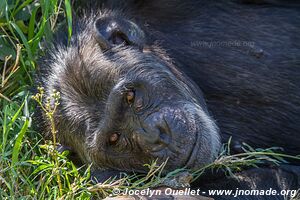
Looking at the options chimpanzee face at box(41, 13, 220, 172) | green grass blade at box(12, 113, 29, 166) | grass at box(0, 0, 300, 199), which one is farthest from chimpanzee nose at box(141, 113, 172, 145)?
green grass blade at box(12, 113, 29, 166)

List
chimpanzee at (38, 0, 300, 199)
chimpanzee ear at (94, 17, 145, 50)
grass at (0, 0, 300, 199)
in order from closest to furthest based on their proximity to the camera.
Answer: grass at (0, 0, 300, 199)
chimpanzee at (38, 0, 300, 199)
chimpanzee ear at (94, 17, 145, 50)

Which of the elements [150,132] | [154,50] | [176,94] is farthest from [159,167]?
[154,50]

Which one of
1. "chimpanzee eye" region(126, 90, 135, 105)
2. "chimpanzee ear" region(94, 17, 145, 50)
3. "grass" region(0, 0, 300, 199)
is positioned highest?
"chimpanzee ear" region(94, 17, 145, 50)

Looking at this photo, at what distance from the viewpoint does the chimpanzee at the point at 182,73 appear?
5316 mm

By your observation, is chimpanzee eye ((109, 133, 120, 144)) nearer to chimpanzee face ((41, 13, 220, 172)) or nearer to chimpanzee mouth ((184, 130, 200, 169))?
chimpanzee face ((41, 13, 220, 172))

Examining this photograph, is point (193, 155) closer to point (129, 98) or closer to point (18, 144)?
point (129, 98)

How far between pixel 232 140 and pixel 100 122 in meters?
0.95

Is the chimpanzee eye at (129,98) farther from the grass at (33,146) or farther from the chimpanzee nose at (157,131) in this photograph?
the grass at (33,146)

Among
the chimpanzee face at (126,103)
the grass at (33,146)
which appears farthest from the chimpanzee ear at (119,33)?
A: the grass at (33,146)

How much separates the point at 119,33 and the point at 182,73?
0.52 metres

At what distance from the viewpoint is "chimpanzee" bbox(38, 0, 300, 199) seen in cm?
532

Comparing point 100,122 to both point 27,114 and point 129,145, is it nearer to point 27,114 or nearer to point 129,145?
point 129,145

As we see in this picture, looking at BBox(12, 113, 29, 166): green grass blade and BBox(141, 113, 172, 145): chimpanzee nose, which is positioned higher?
BBox(141, 113, 172, 145): chimpanzee nose

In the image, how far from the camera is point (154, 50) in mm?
5668
